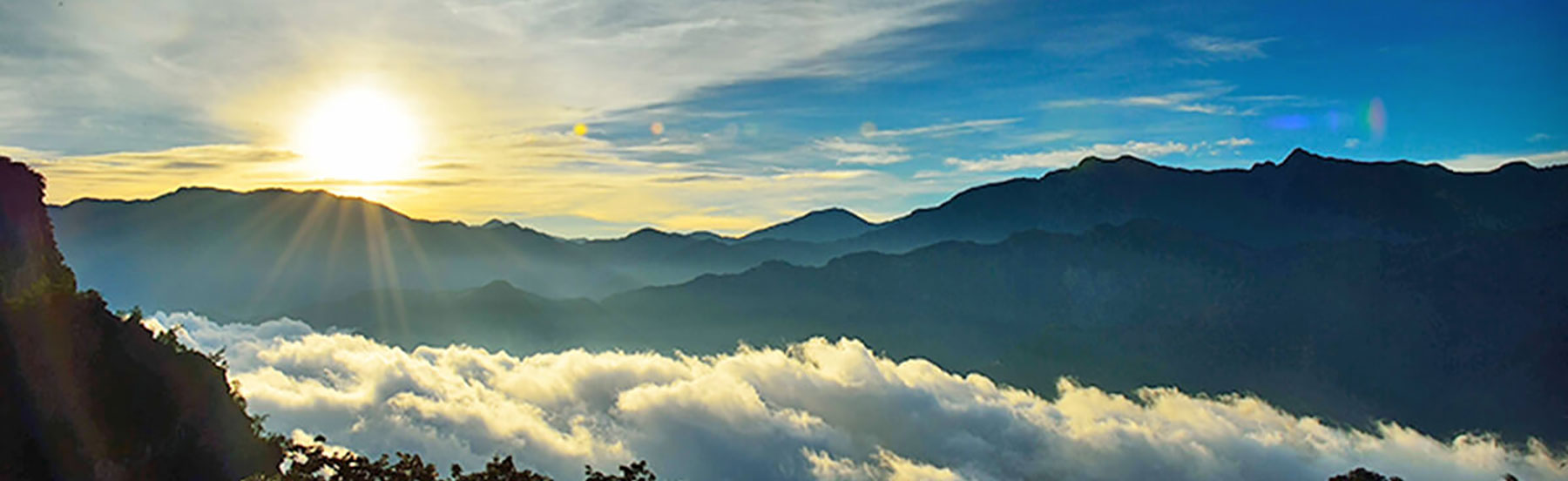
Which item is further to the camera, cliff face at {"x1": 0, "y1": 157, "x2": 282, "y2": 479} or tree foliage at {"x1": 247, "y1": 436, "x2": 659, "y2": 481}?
cliff face at {"x1": 0, "y1": 157, "x2": 282, "y2": 479}

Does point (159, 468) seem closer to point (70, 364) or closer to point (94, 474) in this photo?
point (94, 474)

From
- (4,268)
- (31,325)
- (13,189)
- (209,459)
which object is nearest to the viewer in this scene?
(31,325)

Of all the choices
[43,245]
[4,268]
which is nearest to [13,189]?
[43,245]

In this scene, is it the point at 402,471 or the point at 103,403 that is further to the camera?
the point at 103,403

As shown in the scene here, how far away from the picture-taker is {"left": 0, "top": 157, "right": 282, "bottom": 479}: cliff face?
2569 centimetres

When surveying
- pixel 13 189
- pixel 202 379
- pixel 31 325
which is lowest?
pixel 202 379

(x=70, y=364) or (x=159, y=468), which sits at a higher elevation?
(x=70, y=364)

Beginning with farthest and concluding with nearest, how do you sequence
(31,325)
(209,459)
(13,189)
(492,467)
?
(13,189)
(209,459)
(31,325)
(492,467)

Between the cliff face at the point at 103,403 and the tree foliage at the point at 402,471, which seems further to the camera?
the cliff face at the point at 103,403

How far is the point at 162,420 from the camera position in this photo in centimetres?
3053

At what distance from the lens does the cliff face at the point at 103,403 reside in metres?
25.7

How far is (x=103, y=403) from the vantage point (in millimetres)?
28594

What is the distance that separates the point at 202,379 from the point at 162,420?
3140mm

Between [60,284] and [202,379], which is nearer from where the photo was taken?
[60,284]
